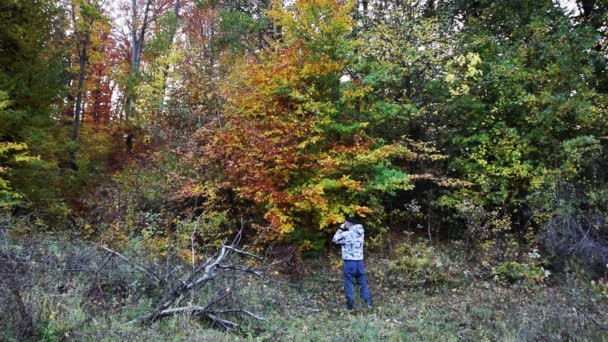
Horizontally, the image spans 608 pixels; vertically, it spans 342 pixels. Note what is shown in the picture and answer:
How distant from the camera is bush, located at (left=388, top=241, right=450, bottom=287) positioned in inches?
332

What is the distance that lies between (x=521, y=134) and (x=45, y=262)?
10.6m

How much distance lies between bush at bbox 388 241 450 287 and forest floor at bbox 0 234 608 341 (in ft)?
0.44

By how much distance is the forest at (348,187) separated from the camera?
20.5 ft

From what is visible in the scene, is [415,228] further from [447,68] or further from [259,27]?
[259,27]

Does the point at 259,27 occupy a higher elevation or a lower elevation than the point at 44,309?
higher

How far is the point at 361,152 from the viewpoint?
9.16 m

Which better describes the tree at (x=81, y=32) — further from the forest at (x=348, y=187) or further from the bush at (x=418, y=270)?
the bush at (x=418, y=270)

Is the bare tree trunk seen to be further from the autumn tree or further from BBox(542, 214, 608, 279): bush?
BBox(542, 214, 608, 279): bush

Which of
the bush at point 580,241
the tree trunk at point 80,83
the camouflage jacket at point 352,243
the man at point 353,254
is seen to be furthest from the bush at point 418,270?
the tree trunk at point 80,83

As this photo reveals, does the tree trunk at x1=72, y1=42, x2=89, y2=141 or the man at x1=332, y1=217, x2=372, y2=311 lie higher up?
the tree trunk at x1=72, y1=42, x2=89, y2=141

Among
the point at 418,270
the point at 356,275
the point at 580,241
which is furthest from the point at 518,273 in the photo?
the point at 356,275

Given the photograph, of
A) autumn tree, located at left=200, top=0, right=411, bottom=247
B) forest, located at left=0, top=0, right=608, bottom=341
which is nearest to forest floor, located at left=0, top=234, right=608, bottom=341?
forest, located at left=0, top=0, right=608, bottom=341

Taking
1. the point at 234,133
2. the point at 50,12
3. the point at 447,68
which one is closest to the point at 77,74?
the point at 50,12

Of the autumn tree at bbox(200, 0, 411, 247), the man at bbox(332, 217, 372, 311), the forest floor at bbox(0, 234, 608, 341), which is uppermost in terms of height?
the autumn tree at bbox(200, 0, 411, 247)
